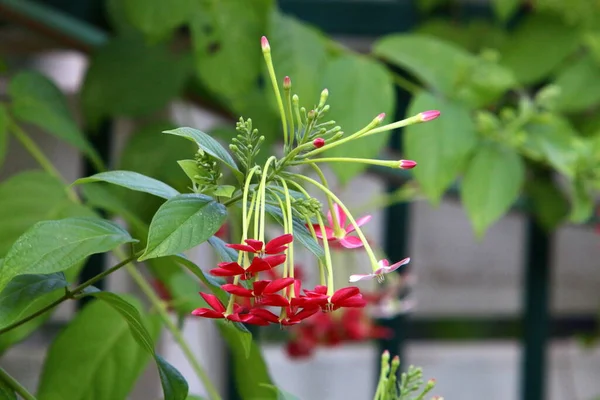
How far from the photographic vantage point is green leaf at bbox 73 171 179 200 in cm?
41

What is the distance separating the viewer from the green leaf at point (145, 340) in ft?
1.41

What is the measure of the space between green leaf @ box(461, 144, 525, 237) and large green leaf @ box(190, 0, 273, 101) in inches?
10.3

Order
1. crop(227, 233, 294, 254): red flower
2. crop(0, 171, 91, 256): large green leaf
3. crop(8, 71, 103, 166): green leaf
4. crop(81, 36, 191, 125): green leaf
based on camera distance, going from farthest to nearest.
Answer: crop(81, 36, 191, 125): green leaf, crop(8, 71, 103, 166): green leaf, crop(0, 171, 91, 256): large green leaf, crop(227, 233, 294, 254): red flower

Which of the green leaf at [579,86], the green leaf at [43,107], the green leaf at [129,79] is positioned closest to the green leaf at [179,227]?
the green leaf at [43,107]

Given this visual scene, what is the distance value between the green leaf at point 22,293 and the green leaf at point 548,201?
981 mm

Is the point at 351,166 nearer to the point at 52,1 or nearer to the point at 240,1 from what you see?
the point at 240,1

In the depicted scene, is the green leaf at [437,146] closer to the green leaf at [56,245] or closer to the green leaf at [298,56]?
the green leaf at [298,56]

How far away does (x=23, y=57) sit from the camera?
4.03 feet

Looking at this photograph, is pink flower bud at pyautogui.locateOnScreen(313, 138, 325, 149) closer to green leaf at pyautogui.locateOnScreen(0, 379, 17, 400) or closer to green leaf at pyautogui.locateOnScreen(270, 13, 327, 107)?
green leaf at pyautogui.locateOnScreen(0, 379, 17, 400)

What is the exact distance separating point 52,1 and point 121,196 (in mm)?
321

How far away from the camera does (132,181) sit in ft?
1.35

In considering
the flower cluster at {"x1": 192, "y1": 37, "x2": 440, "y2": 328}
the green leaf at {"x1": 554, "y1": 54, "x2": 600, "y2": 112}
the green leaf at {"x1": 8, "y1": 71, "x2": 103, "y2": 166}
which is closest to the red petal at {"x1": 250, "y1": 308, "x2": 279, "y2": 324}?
the flower cluster at {"x1": 192, "y1": 37, "x2": 440, "y2": 328}

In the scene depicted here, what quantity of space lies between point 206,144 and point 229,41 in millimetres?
538

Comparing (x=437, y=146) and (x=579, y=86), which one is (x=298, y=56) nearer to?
(x=437, y=146)
